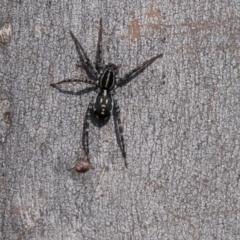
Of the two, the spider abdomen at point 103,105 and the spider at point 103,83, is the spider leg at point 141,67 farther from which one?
the spider abdomen at point 103,105

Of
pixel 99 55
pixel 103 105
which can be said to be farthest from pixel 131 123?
pixel 99 55

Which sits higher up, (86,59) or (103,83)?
(86,59)

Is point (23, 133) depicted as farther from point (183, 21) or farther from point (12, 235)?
point (183, 21)

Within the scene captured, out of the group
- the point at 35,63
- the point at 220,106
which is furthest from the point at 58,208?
the point at 220,106

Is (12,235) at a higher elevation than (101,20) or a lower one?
lower

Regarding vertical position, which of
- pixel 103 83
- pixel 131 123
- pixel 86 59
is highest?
pixel 86 59

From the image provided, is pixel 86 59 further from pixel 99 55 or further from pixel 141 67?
pixel 141 67

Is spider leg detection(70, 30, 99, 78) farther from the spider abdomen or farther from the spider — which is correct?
the spider abdomen
